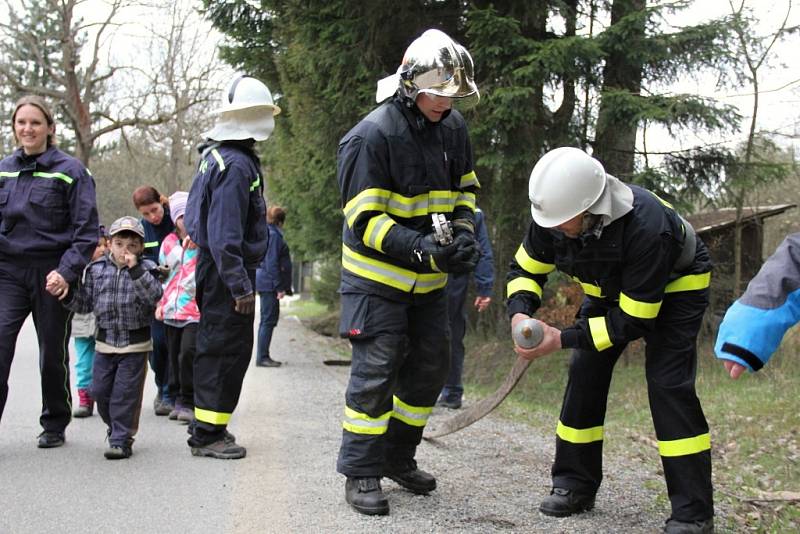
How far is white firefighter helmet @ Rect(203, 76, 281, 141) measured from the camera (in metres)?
5.60

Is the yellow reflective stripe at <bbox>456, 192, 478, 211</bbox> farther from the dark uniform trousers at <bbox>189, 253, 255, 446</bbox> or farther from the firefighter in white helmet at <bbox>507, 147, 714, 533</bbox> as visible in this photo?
the dark uniform trousers at <bbox>189, 253, 255, 446</bbox>

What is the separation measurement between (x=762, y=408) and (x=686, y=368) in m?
3.94

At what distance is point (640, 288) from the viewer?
4020 millimetres

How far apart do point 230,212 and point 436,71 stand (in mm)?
1727

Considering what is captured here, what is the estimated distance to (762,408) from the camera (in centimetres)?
763

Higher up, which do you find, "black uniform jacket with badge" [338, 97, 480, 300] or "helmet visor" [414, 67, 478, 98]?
"helmet visor" [414, 67, 478, 98]

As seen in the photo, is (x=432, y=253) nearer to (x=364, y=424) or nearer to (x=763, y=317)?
(x=364, y=424)

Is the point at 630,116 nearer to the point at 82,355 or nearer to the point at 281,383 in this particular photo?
the point at 281,383

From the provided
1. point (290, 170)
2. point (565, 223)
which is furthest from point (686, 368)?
point (290, 170)

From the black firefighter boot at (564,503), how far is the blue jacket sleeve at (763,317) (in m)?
1.91

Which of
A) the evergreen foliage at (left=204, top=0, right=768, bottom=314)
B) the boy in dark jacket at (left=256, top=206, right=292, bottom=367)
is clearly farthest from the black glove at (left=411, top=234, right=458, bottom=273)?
the boy in dark jacket at (left=256, top=206, right=292, bottom=367)

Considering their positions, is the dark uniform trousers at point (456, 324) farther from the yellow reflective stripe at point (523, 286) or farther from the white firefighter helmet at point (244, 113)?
the yellow reflective stripe at point (523, 286)

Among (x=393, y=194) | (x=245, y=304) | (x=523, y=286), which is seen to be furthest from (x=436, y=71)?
(x=245, y=304)

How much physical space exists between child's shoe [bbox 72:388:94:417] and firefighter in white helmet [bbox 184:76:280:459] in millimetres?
1787
